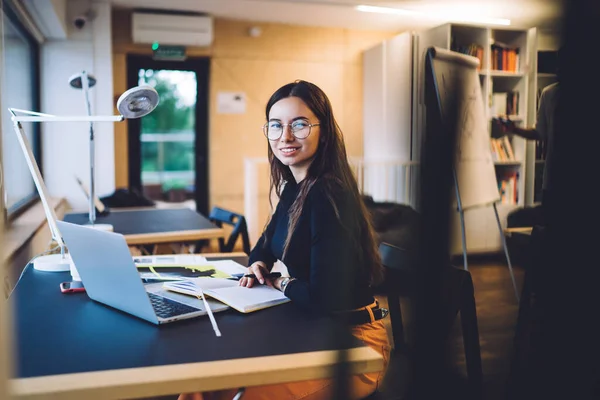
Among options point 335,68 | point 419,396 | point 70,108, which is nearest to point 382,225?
point 335,68

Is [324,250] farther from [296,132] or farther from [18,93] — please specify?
[18,93]

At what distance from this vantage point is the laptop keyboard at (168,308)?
1.24 m

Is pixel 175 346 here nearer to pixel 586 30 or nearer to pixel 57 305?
pixel 57 305

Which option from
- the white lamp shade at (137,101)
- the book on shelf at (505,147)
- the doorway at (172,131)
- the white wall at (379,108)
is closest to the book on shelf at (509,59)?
the book on shelf at (505,147)

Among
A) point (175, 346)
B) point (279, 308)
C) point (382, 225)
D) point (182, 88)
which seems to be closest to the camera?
point (175, 346)

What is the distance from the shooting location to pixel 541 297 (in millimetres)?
228

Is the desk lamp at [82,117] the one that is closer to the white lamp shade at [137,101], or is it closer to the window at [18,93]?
the white lamp shade at [137,101]

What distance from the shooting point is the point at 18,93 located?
162 inches

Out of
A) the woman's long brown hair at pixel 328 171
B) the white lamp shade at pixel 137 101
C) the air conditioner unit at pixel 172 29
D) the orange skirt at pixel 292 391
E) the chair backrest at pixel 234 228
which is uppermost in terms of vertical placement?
the air conditioner unit at pixel 172 29

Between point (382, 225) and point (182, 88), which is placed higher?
point (182, 88)

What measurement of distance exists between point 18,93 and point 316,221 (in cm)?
353

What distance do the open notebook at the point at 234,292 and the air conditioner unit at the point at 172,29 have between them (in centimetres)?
440

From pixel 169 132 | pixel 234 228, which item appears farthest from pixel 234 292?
pixel 169 132

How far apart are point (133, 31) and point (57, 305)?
4.53 metres
